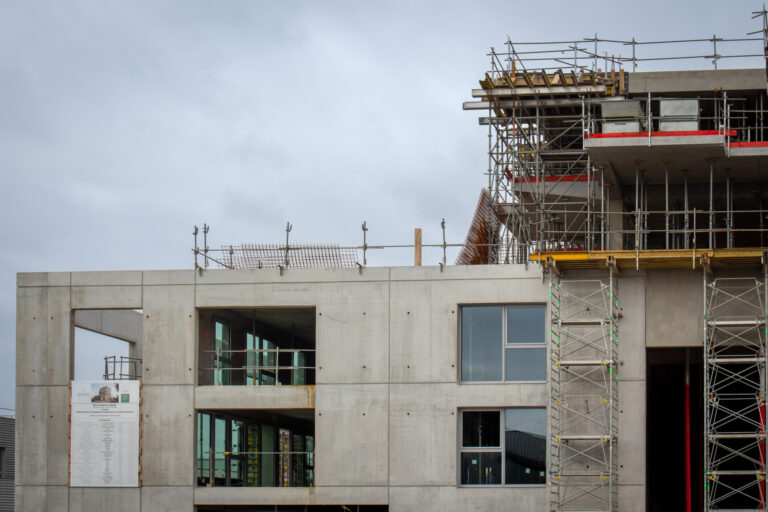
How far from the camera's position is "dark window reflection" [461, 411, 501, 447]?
28531 mm

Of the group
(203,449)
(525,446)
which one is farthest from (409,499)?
(203,449)

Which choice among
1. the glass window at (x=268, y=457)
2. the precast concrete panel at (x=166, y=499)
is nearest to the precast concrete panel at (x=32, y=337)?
the precast concrete panel at (x=166, y=499)

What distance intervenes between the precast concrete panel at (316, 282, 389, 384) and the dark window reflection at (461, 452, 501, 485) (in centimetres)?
324

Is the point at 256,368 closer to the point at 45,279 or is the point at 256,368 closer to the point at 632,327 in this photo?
the point at 45,279

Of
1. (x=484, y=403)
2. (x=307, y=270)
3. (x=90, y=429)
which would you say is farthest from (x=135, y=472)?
(x=484, y=403)

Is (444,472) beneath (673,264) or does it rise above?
beneath

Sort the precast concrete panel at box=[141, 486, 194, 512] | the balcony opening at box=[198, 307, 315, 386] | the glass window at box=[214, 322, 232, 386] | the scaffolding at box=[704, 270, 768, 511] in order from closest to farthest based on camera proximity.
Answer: the scaffolding at box=[704, 270, 768, 511], the precast concrete panel at box=[141, 486, 194, 512], the balcony opening at box=[198, 307, 315, 386], the glass window at box=[214, 322, 232, 386]

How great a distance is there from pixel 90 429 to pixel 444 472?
1025cm

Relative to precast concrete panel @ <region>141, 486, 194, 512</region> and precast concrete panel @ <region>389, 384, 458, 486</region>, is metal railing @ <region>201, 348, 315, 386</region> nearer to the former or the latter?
precast concrete panel @ <region>389, 384, 458, 486</region>

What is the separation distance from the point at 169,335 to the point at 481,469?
969cm

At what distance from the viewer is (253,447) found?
35719 mm

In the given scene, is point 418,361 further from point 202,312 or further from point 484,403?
point 202,312

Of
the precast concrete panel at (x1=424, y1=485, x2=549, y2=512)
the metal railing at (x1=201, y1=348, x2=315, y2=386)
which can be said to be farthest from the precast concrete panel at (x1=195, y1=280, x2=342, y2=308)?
the precast concrete panel at (x1=424, y1=485, x2=549, y2=512)

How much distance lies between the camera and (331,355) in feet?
96.9
